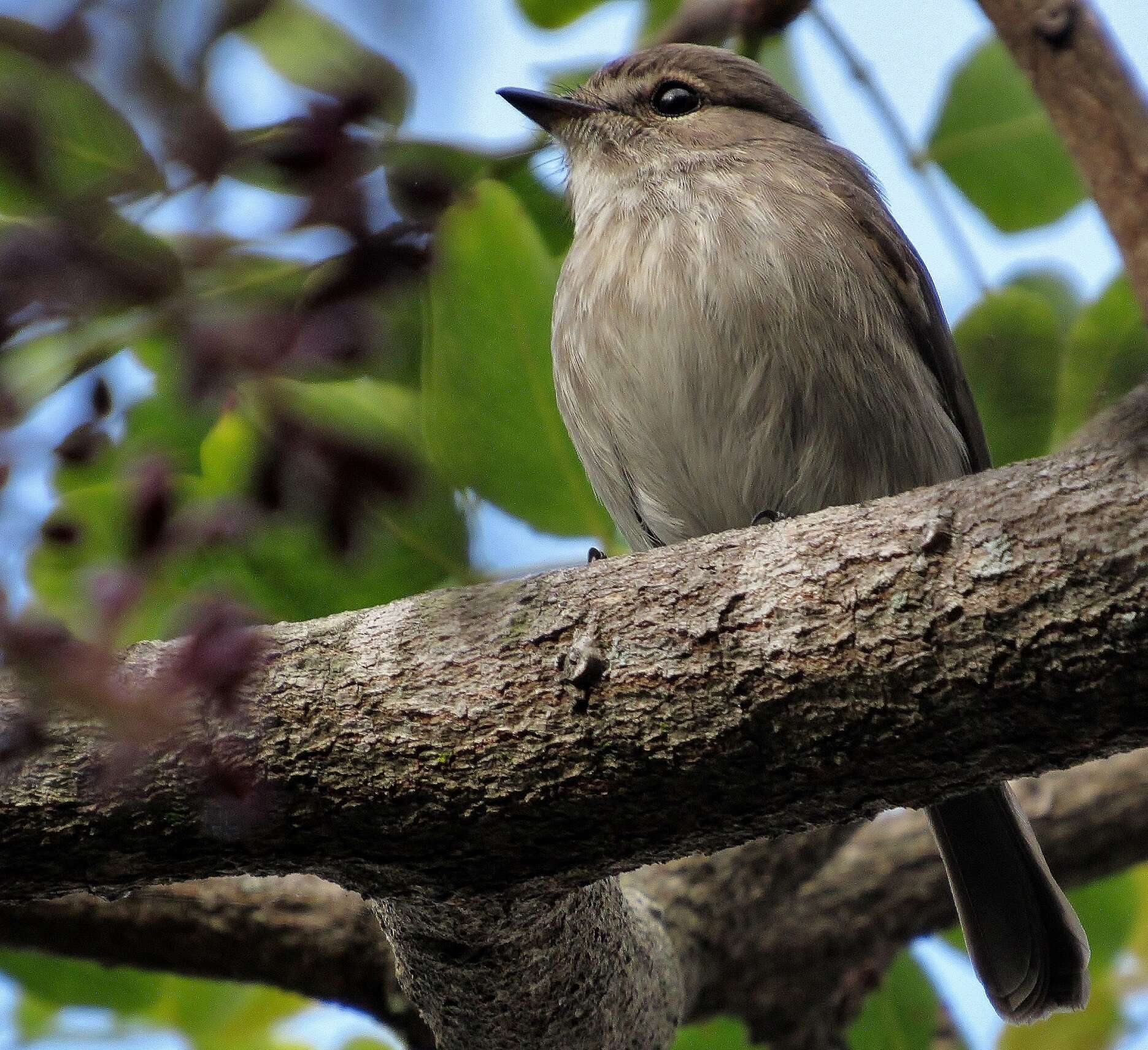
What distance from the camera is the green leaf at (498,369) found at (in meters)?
3.25

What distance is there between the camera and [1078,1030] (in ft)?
15.3

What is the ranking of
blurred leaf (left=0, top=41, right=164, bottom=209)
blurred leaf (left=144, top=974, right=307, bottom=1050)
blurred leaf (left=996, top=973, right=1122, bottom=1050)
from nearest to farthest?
blurred leaf (left=0, top=41, right=164, bottom=209) < blurred leaf (left=144, top=974, right=307, bottom=1050) < blurred leaf (left=996, top=973, right=1122, bottom=1050)

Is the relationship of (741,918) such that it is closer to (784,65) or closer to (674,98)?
(674,98)

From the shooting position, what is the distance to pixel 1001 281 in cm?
439

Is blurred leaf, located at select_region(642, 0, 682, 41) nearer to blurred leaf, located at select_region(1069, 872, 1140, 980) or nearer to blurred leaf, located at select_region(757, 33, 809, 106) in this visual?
blurred leaf, located at select_region(757, 33, 809, 106)

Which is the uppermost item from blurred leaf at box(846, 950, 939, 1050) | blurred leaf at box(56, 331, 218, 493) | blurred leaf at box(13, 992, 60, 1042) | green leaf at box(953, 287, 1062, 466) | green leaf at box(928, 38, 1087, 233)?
green leaf at box(928, 38, 1087, 233)

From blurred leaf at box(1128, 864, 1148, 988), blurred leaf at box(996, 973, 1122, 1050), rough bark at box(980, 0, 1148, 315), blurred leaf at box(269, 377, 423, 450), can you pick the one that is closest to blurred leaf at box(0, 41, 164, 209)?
blurred leaf at box(269, 377, 423, 450)

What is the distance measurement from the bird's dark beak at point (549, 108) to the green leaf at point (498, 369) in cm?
96

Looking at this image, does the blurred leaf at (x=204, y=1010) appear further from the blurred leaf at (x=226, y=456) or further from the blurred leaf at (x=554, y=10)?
the blurred leaf at (x=554, y=10)

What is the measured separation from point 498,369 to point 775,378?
73 centimetres

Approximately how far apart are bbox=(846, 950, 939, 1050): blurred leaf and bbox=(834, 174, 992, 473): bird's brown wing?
1.76 meters

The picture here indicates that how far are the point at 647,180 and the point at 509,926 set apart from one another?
2256 millimetres

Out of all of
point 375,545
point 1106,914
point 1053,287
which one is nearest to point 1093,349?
point 1053,287

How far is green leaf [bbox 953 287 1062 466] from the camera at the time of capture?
358 centimetres
